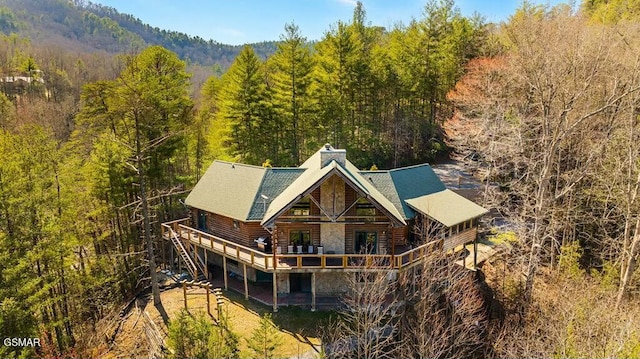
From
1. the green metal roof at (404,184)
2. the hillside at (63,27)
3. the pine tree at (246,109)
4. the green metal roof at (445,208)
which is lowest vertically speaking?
the green metal roof at (445,208)

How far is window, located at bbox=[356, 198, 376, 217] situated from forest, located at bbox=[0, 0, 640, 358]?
424 centimetres

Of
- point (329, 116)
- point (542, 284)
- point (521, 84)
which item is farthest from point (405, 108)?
point (542, 284)

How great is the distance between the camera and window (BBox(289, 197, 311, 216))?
19.0 metres

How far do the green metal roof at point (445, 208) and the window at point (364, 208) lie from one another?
2.55 meters

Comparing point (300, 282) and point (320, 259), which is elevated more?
point (320, 259)

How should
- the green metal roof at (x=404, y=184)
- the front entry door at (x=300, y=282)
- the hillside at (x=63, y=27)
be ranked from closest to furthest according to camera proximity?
the front entry door at (x=300, y=282) → the green metal roof at (x=404, y=184) → the hillside at (x=63, y=27)

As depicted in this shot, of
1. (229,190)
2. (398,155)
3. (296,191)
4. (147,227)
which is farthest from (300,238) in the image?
(398,155)

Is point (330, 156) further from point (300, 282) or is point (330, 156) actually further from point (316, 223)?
point (300, 282)

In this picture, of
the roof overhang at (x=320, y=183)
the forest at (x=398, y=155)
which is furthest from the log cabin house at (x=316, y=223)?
the forest at (x=398, y=155)

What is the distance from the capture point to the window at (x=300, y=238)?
64.1ft

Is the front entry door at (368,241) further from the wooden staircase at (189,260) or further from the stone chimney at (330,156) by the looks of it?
the wooden staircase at (189,260)

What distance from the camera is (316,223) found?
18656mm

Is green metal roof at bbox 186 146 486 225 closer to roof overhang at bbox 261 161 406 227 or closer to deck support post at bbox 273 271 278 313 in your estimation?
roof overhang at bbox 261 161 406 227

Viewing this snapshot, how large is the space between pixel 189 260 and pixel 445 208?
565 inches
